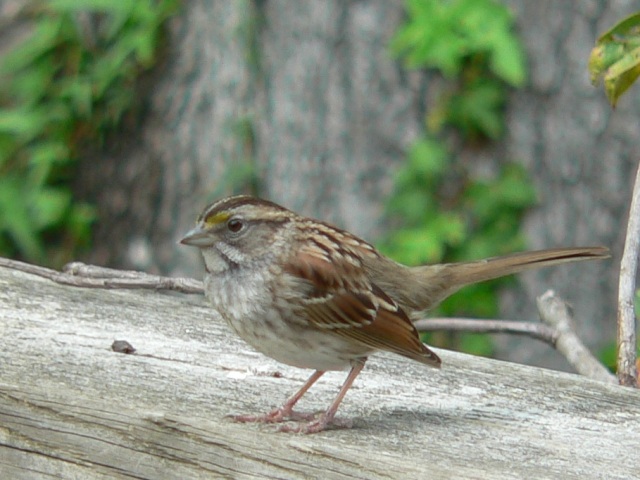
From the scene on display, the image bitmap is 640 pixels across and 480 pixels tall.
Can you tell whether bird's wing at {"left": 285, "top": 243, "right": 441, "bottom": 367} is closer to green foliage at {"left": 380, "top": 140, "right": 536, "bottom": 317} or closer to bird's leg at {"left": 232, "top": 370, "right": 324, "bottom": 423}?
bird's leg at {"left": 232, "top": 370, "right": 324, "bottom": 423}

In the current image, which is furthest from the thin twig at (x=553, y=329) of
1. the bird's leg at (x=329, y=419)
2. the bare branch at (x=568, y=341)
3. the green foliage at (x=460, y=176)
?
the green foliage at (x=460, y=176)

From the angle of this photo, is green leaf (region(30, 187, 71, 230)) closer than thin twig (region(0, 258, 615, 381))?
No

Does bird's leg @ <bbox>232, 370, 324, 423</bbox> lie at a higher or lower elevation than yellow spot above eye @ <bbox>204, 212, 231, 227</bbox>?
lower

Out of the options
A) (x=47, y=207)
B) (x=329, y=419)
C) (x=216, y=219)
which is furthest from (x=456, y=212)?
(x=329, y=419)

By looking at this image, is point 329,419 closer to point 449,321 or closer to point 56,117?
point 449,321

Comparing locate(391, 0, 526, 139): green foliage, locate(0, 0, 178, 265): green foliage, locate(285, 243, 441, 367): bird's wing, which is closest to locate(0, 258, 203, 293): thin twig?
locate(285, 243, 441, 367): bird's wing

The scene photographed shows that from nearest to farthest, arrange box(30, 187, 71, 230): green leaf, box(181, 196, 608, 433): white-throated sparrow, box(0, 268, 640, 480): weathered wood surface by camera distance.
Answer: box(0, 268, 640, 480): weathered wood surface → box(181, 196, 608, 433): white-throated sparrow → box(30, 187, 71, 230): green leaf
